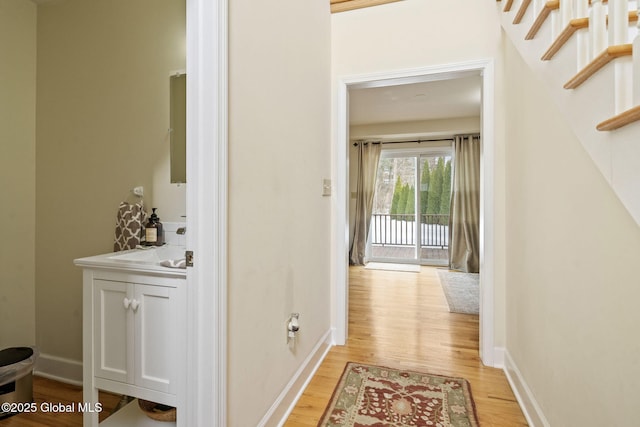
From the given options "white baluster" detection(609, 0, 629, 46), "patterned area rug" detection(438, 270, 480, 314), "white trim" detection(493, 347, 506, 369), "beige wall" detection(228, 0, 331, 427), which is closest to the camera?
"white baluster" detection(609, 0, 629, 46)

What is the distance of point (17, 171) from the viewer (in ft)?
7.21

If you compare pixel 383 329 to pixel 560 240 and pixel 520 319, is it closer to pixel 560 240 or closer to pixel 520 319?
pixel 520 319

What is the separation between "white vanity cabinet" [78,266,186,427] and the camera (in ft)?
4.29

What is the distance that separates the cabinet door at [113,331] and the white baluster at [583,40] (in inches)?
74.9

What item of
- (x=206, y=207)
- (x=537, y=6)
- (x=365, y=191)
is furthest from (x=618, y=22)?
(x=365, y=191)

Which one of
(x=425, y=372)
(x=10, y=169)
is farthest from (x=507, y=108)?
(x=10, y=169)

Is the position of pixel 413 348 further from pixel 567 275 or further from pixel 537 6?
pixel 537 6

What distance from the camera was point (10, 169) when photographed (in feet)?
7.06

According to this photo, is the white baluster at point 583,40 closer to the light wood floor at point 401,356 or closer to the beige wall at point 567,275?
the beige wall at point 567,275

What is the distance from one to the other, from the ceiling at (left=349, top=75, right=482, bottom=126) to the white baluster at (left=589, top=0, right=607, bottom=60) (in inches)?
117

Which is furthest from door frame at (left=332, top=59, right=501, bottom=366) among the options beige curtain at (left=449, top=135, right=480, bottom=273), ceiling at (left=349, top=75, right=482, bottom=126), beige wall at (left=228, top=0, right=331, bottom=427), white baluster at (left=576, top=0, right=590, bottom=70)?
beige curtain at (left=449, top=135, right=480, bottom=273)

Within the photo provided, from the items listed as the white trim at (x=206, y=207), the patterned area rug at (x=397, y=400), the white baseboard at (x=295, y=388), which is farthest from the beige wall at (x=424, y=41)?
the white trim at (x=206, y=207)

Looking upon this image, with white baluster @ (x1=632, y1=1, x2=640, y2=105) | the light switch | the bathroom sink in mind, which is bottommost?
the bathroom sink

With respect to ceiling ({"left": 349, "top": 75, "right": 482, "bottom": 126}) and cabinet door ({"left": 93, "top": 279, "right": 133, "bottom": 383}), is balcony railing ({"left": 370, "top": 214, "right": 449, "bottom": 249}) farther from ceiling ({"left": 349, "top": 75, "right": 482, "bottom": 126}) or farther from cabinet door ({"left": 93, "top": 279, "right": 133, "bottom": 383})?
cabinet door ({"left": 93, "top": 279, "right": 133, "bottom": 383})
